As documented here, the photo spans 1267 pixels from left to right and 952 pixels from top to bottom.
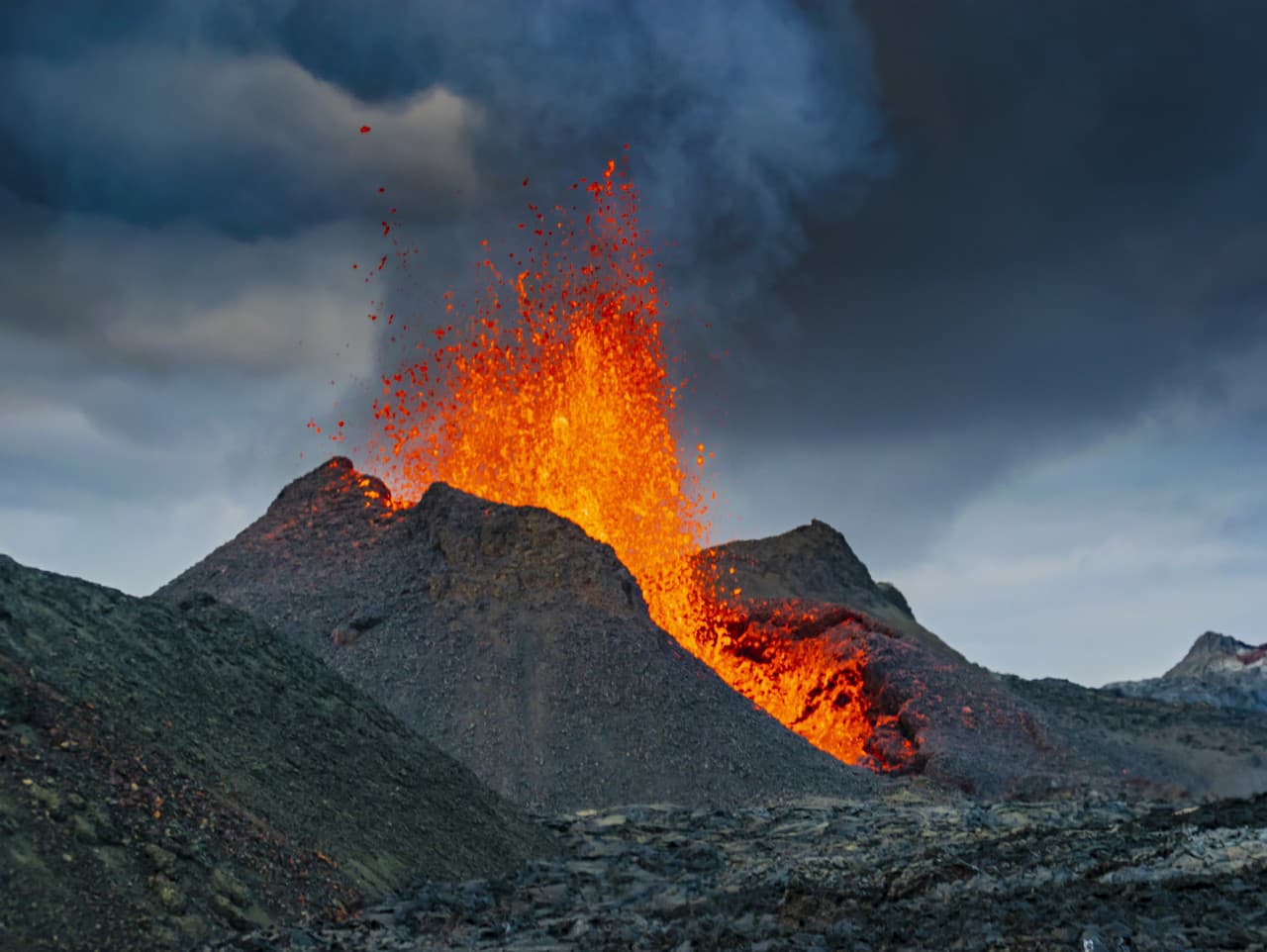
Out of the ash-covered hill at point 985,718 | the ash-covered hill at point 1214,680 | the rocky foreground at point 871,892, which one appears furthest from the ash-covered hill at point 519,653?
the ash-covered hill at point 1214,680

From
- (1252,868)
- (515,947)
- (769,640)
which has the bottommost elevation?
(515,947)

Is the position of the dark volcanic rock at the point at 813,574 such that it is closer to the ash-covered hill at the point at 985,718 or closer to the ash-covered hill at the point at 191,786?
the ash-covered hill at the point at 985,718

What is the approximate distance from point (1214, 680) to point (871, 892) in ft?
145

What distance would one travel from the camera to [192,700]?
548 inches

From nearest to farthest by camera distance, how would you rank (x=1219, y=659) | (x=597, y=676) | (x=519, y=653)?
(x=597, y=676), (x=519, y=653), (x=1219, y=659)

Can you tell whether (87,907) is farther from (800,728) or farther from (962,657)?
(962,657)

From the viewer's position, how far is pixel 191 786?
38.7 feet

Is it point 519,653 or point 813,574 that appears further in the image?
point 813,574

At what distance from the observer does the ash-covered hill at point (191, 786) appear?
959 centimetres

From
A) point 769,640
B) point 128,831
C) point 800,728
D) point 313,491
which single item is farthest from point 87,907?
point 769,640

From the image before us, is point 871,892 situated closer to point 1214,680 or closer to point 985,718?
point 985,718

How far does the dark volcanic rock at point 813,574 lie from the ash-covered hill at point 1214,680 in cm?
892

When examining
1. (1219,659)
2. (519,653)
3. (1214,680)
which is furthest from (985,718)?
(1219,659)

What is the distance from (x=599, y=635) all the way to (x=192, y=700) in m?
10.9
